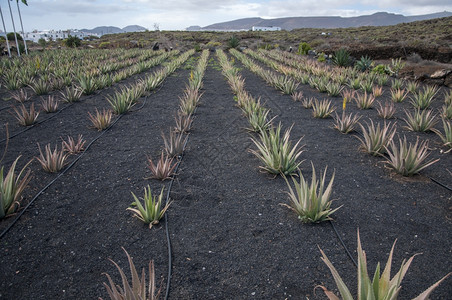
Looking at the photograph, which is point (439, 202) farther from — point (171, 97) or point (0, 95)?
point (0, 95)

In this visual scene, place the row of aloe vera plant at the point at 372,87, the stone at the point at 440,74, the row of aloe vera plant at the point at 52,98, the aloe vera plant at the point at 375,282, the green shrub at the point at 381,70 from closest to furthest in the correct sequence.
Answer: the aloe vera plant at the point at 375,282 < the row of aloe vera plant at the point at 52,98 < the row of aloe vera plant at the point at 372,87 < the stone at the point at 440,74 < the green shrub at the point at 381,70

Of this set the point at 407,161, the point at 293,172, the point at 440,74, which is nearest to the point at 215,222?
the point at 293,172

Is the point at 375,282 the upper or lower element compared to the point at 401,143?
lower

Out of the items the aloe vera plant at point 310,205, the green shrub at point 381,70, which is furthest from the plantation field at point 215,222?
the green shrub at point 381,70

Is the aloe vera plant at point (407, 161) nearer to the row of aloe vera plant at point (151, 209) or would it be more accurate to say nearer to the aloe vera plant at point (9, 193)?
the row of aloe vera plant at point (151, 209)

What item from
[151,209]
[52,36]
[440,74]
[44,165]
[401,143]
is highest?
[52,36]

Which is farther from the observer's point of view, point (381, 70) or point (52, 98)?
point (381, 70)

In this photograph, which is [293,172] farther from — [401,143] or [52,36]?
[52,36]

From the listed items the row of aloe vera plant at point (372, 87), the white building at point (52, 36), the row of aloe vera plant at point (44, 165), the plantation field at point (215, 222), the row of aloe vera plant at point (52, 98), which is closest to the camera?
the plantation field at point (215, 222)

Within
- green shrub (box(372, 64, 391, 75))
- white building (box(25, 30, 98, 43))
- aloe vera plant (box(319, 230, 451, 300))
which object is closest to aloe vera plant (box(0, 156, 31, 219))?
aloe vera plant (box(319, 230, 451, 300))

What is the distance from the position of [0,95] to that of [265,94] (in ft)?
22.1

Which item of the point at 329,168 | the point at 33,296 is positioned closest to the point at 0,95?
the point at 33,296

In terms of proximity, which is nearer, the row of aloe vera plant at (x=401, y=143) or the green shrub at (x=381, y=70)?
the row of aloe vera plant at (x=401, y=143)

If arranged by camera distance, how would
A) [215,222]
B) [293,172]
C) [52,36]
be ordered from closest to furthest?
[215,222] → [293,172] → [52,36]
